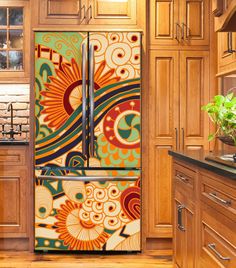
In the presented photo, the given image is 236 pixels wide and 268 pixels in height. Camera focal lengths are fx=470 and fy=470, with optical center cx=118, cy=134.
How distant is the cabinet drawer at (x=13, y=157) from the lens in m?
3.95

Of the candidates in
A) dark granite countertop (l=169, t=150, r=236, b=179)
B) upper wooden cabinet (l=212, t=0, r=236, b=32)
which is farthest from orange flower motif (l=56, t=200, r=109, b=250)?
upper wooden cabinet (l=212, t=0, r=236, b=32)

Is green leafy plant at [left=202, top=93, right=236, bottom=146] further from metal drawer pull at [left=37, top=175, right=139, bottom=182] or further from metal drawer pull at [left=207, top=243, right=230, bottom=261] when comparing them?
metal drawer pull at [left=37, top=175, right=139, bottom=182]

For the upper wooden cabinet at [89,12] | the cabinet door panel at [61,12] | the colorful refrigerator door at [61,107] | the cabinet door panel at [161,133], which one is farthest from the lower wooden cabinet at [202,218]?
the cabinet door panel at [61,12]

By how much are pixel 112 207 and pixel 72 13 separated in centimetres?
166

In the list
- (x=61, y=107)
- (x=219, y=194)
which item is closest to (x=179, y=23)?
(x=61, y=107)

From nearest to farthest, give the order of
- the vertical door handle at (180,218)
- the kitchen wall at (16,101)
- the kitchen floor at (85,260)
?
the vertical door handle at (180,218)
the kitchen floor at (85,260)
the kitchen wall at (16,101)

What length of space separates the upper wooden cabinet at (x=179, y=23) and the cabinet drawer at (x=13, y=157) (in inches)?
57.4

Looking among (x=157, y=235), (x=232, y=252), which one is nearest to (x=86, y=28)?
(x=157, y=235)

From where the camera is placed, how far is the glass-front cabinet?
414cm

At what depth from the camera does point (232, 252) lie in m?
1.85

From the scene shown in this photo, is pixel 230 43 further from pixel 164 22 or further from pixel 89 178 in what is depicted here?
pixel 89 178

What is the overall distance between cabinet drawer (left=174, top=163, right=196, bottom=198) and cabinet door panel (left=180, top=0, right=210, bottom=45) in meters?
1.51

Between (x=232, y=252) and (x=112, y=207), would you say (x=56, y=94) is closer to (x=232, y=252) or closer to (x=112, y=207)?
(x=112, y=207)

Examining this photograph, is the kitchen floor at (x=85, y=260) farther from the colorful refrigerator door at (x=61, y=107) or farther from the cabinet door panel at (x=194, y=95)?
the cabinet door panel at (x=194, y=95)
